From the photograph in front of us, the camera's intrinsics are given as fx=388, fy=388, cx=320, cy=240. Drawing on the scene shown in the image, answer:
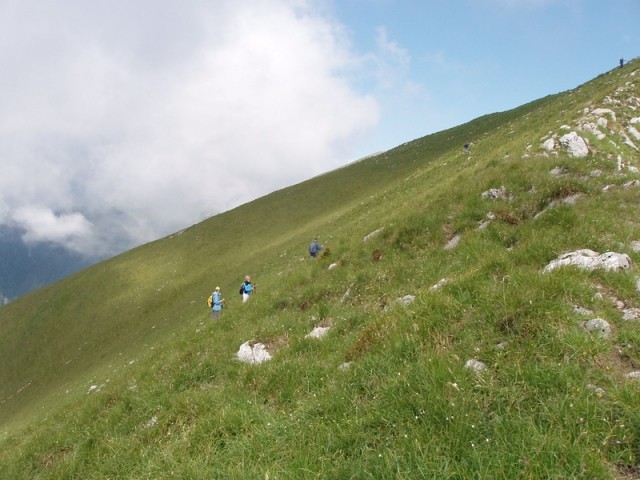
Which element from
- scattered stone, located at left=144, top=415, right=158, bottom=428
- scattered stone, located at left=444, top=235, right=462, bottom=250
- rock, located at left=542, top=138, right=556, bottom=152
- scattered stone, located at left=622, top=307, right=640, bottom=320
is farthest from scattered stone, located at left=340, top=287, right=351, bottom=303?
rock, located at left=542, top=138, right=556, bottom=152

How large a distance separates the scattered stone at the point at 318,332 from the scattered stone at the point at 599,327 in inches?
237

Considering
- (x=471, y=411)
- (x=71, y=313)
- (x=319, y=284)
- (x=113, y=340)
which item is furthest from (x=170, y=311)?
(x=471, y=411)

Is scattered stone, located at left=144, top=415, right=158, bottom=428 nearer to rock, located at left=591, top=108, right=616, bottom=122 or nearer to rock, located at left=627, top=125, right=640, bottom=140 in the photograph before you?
rock, located at left=627, top=125, right=640, bottom=140

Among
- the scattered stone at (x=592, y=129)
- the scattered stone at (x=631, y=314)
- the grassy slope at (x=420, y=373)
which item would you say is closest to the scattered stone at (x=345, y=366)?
the grassy slope at (x=420, y=373)

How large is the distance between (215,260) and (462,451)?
4609 cm

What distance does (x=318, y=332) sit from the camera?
10.8 m

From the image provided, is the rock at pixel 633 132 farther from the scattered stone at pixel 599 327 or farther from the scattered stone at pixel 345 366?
the scattered stone at pixel 345 366

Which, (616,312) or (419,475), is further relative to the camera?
(616,312)

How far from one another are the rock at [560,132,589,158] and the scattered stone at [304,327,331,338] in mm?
17535

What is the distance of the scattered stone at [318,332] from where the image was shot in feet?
34.4

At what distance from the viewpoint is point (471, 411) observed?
17.5ft

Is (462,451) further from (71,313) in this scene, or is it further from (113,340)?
(71,313)

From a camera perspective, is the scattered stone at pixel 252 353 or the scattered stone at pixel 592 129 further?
the scattered stone at pixel 592 129

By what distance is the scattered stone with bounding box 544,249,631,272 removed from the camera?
810 centimetres
